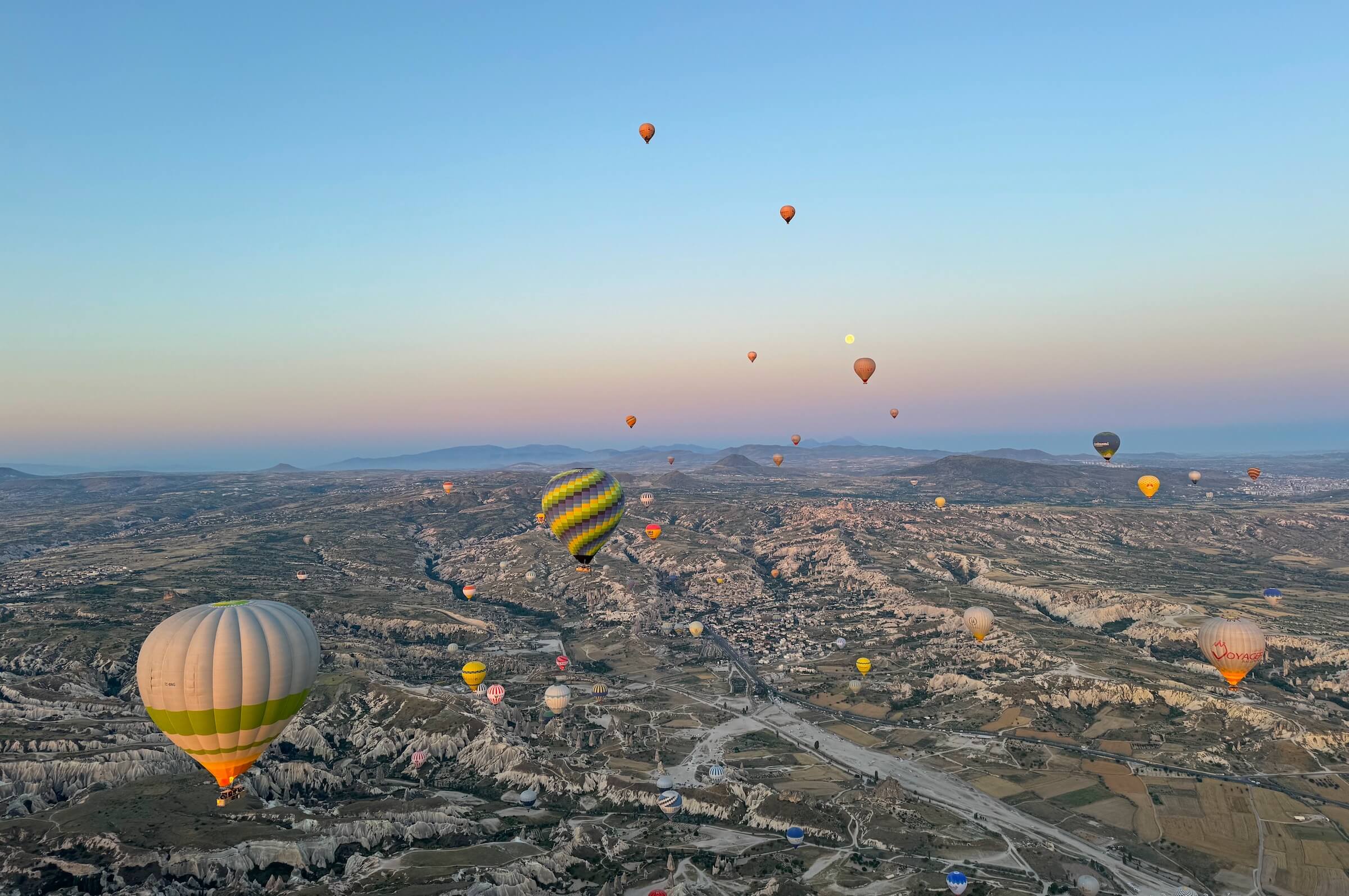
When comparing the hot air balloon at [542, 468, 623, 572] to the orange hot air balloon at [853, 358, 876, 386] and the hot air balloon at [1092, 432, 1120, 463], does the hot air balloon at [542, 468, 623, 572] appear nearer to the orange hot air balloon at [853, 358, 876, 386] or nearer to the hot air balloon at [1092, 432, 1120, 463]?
the orange hot air balloon at [853, 358, 876, 386]

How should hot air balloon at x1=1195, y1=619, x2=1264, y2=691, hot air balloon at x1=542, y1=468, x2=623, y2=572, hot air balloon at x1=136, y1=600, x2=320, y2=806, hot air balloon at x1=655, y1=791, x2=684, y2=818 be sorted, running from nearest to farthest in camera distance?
hot air balloon at x1=136, y1=600, x2=320, y2=806, hot air balloon at x1=655, y1=791, x2=684, y2=818, hot air balloon at x1=1195, y1=619, x2=1264, y2=691, hot air balloon at x1=542, y1=468, x2=623, y2=572

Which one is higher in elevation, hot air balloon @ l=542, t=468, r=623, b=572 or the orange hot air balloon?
the orange hot air balloon

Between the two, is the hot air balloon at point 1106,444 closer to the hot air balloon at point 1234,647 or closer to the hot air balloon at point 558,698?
the hot air balloon at point 1234,647

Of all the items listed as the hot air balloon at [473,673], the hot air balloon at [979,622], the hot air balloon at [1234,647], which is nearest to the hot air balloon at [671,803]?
the hot air balloon at [473,673]

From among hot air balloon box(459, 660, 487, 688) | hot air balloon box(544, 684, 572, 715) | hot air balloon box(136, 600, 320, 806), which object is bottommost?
hot air balloon box(544, 684, 572, 715)

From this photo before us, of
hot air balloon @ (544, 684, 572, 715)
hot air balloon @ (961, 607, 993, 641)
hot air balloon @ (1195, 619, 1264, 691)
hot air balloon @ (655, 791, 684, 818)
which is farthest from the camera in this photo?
hot air balloon @ (961, 607, 993, 641)

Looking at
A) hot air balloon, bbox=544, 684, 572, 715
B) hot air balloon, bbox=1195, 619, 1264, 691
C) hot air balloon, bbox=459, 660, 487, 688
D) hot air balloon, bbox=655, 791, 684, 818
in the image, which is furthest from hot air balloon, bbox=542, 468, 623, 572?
hot air balloon, bbox=1195, 619, 1264, 691

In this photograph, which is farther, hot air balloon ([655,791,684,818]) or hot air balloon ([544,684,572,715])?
hot air balloon ([544,684,572,715])

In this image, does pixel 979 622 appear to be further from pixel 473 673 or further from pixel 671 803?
pixel 473 673
